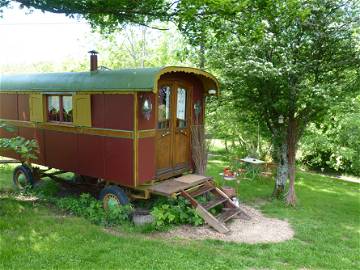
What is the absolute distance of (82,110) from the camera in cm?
739

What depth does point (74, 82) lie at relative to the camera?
297 inches

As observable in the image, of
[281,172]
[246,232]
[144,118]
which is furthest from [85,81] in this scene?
[281,172]

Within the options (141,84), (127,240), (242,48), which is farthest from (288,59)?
(127,240)

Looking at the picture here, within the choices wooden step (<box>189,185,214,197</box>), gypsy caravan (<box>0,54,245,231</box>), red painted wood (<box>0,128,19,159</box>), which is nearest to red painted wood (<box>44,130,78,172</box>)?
gypsy caravan (<box>0,54,245,231</box>)

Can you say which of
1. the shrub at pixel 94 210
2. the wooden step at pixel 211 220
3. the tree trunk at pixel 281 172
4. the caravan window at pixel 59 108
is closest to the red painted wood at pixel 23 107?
the caravan window at pixel 59 108

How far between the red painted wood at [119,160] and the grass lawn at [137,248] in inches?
41.9

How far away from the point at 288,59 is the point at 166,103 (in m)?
3.17

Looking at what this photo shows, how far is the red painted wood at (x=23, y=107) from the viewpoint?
28.4ft

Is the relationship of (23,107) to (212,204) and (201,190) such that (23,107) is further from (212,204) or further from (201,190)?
(212,204)

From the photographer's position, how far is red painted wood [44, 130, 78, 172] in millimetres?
7730

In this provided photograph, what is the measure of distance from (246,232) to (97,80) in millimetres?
4146

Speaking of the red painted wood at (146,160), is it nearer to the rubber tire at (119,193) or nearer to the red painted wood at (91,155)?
the rubber tire at (119,193)

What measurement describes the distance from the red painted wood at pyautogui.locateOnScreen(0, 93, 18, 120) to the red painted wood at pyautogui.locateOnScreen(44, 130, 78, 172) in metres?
1.40

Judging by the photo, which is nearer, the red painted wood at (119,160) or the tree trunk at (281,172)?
the red painted wood at (119,160)
